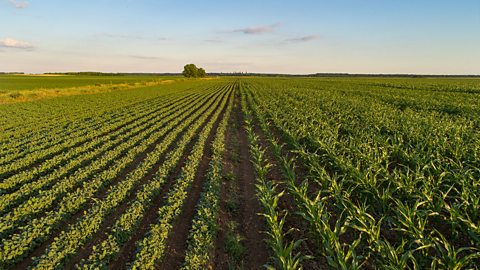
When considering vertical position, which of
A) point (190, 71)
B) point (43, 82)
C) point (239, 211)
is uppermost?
point (190, 71)

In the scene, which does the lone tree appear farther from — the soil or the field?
the soil

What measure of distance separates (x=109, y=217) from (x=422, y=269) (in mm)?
6635

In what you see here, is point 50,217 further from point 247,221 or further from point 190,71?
point 190,71

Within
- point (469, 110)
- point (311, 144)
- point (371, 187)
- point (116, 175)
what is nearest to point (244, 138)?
point (311, 144)

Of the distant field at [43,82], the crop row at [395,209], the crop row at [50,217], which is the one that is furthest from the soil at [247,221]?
Answer: the distant field at [43,82]

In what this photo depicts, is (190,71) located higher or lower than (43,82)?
higher

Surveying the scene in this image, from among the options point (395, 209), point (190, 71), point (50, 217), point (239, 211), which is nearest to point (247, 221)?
point (239, 211)

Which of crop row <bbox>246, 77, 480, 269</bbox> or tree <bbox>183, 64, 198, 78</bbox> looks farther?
tree <bbox>183, 64, 198, 78</bbox>

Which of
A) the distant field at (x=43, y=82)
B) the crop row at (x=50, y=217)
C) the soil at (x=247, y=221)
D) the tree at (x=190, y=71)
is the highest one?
the tree at (x=190, y=71)

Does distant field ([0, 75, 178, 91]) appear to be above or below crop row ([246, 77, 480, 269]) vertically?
above

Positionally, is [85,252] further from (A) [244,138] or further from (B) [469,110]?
(B) [469,110]

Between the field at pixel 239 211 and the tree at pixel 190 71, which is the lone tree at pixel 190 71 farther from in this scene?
the field at pixel 239 211

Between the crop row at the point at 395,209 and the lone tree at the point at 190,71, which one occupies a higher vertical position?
the lone tree at the point at 190,71

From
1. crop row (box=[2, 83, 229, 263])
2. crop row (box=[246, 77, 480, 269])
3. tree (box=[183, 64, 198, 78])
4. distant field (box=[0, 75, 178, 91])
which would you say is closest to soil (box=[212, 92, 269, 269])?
crop row (box=[246, 77, 480, 269])
